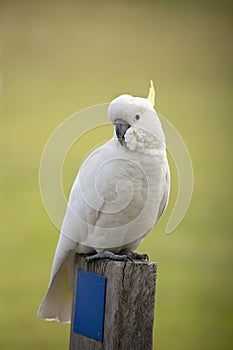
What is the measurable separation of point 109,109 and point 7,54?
162cm

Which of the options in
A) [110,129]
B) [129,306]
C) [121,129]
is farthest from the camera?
[110,129]

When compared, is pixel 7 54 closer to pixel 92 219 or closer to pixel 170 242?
pixel 170 242

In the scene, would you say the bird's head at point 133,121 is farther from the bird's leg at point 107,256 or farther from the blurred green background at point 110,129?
the blurred green background at point 110,129

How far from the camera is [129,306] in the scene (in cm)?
188

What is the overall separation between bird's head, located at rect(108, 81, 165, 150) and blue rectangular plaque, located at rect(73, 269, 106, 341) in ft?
1.49

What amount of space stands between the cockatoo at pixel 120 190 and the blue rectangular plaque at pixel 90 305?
89mm

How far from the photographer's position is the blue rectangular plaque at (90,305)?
6.30 ft

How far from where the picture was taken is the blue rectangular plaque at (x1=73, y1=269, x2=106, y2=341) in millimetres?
1919

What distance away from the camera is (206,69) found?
140 inches

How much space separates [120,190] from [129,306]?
391 millimetres

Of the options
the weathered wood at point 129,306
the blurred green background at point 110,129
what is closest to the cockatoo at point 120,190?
the weathered wood at point 129,306

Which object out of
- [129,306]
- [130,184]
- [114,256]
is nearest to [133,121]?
[130,184]

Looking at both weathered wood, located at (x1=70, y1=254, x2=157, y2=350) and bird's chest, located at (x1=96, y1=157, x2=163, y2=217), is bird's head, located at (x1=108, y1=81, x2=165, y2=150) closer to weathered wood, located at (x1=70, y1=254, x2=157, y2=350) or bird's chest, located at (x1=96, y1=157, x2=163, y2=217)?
bird's chest, located at (x1=96, y1=157, x2=163, y2=217)

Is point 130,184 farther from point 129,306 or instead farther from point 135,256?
point 129,306
